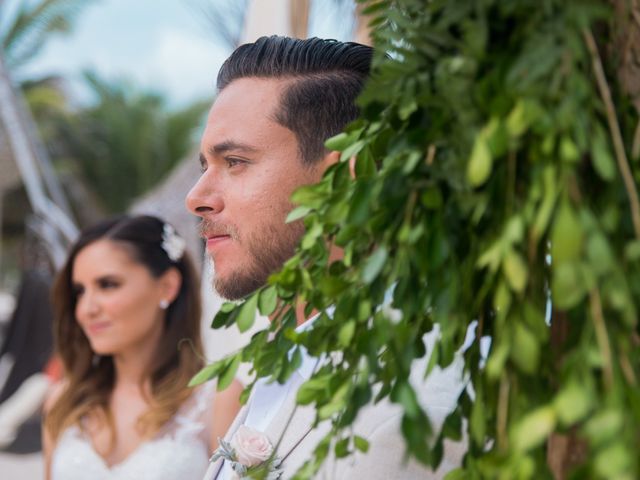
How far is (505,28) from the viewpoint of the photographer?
2.79 ft

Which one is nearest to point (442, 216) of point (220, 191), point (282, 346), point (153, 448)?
point (282, 346)

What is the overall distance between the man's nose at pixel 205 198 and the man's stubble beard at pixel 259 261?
98 millimetres

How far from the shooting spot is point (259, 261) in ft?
6.40

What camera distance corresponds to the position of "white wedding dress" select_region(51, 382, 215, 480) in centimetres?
371

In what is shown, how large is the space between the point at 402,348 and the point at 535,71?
0.27m

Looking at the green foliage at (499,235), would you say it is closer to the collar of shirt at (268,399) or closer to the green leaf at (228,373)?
the green leaf at (228,373)

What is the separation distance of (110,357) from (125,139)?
61.3 ft

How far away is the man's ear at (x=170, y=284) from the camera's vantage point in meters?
4.29

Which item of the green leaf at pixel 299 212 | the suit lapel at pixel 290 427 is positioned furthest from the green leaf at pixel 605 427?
the suit lapel at pixel 290 427

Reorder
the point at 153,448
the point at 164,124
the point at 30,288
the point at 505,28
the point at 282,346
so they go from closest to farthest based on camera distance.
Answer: the point at 505,28, the point at 282,346, the point at 153,448, the point at 30,288, the point at 164,124

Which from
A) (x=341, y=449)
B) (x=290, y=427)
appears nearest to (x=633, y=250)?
(x=341, y=449)

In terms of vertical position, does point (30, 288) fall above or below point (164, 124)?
above

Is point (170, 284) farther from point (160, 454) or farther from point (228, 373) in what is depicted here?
point (228, 373)

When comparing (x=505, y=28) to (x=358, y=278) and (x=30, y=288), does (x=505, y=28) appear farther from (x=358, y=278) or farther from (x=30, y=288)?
(x=30, y=288)
